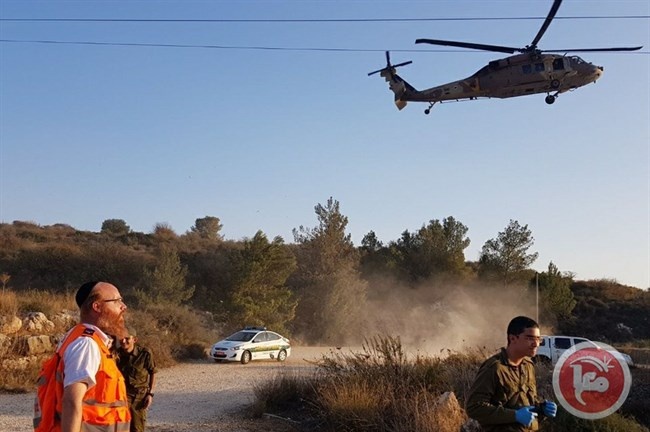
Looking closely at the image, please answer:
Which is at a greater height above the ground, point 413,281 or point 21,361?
point 413,281

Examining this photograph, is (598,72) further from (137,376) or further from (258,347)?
(258,347)

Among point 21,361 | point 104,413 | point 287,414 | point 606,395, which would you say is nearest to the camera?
point 104,413

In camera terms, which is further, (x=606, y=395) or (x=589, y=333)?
(x=589, y=333)

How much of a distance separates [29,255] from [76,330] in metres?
53.1

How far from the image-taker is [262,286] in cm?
3650

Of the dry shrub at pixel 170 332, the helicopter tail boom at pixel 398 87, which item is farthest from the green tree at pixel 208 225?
the helicopter tail boom at pixel 398 87

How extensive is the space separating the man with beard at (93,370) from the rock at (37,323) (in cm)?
1706

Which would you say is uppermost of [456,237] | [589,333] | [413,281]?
[456,237]

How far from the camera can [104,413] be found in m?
3.75

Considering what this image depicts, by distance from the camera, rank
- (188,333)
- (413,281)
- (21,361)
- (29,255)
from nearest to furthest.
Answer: (21,361)
(188,333)
(29,255)
(413,281)

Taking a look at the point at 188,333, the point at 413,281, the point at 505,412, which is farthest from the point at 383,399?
the point at 413,281

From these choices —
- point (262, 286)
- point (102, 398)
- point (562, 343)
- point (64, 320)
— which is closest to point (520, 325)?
point (102, 398)

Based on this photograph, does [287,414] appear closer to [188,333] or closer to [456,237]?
[188,333]

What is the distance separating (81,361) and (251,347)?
22351 millimetres
